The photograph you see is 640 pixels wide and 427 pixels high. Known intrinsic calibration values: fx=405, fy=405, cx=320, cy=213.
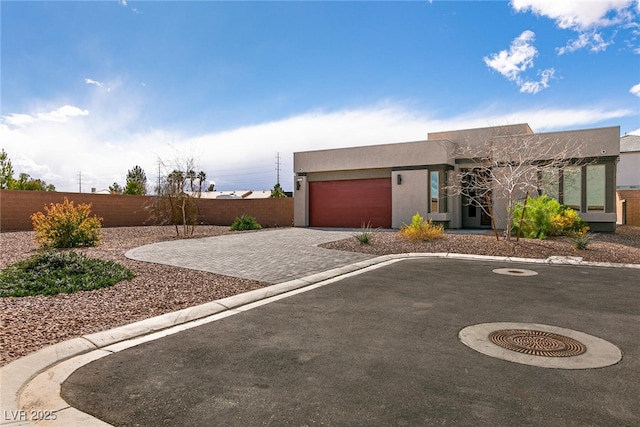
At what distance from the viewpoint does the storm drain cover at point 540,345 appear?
4039 mm

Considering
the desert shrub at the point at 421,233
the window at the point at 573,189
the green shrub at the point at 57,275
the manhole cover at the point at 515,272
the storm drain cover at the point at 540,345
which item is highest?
the window at the point at 573,189

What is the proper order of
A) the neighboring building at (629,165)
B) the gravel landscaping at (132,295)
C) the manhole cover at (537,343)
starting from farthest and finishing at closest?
the neighboring building at (629,165), the gravel landscaping at (132,295), the manhole cover at (537,343)

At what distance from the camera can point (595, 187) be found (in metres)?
16.2

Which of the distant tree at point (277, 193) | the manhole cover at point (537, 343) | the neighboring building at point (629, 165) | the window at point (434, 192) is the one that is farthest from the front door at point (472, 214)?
the distant tree at point (277, 193)

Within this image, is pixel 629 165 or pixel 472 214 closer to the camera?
pixel 472 214

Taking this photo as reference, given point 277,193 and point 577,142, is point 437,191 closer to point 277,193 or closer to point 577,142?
point 577,142

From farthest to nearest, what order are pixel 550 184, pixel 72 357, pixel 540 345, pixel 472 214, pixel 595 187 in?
pixel 472 214 → pixel 550 184 → pixel 595 187 → pixel 540 345 → pixel 72 357

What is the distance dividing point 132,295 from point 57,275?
69.1 inches

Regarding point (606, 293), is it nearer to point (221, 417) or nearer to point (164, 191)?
point (221, 417)

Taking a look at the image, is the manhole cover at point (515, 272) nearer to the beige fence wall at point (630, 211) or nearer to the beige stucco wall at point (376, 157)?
the beige stucco wall at point (376, 157)

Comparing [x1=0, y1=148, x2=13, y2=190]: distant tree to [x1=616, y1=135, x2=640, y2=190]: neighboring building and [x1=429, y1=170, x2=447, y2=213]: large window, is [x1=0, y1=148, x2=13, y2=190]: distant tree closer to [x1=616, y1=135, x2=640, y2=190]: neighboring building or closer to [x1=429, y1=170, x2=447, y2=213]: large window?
[x1=429, y1=170, x2=447, y2=213]: large window

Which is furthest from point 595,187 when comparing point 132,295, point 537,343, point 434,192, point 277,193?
point 277,193

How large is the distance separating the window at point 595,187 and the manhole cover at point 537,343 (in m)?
14.1

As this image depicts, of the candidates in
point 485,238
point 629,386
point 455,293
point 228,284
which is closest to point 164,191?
point 228,284
